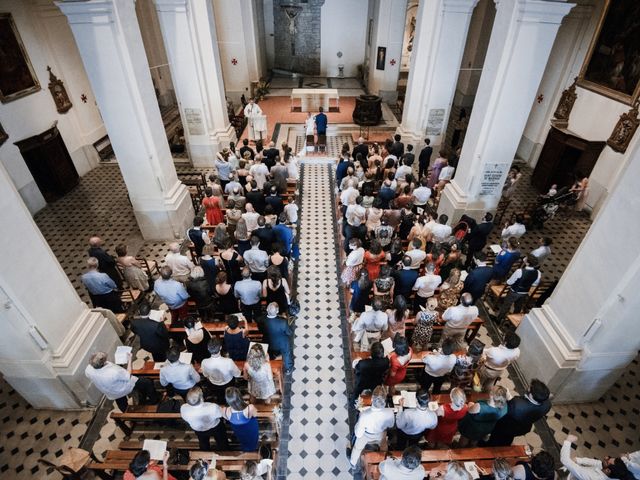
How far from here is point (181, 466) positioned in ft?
12.7

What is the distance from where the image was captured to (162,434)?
473 cm

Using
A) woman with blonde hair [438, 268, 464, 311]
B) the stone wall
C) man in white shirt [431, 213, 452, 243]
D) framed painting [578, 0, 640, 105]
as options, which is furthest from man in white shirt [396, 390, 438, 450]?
the stone wall

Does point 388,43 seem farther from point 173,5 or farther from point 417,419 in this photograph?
point 417,419

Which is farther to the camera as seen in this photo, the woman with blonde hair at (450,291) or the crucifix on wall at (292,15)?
the crucifix on wall at (292,15)

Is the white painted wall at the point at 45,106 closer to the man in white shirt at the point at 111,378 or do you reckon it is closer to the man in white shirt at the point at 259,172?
the man in white shirt at the point at 259,172

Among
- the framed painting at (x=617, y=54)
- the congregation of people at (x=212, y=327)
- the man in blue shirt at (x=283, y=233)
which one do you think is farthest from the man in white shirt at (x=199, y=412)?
the framed painting at (x=617, y=54)

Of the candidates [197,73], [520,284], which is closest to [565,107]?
[520,284]

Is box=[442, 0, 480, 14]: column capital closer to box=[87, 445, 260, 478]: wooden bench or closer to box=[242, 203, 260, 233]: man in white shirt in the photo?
box=[242, 203, 260, 233]: man in white shirt

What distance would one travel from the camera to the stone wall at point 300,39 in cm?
1927

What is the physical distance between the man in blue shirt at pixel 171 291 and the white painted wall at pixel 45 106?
6476 millimetres

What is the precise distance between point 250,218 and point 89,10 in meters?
4.31

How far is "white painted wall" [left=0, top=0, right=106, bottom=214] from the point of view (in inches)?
354

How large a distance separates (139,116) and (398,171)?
5.74 metres

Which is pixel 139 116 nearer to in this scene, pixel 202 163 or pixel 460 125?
pixel 202 163
